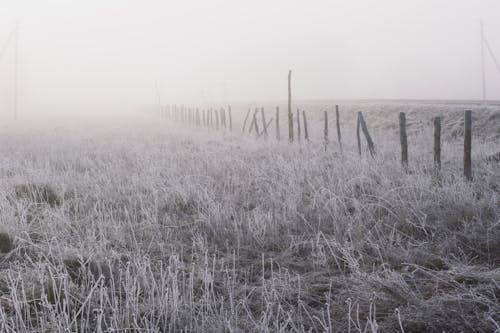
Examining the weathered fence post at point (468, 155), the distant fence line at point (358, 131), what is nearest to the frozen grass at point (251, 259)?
the weathered fence post at point (468, 155)

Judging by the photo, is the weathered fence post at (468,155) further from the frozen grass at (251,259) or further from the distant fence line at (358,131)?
the frozen grass at (251,259)

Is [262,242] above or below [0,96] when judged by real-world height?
below

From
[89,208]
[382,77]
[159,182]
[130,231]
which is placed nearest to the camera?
[130,231]

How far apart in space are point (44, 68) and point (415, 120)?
157m

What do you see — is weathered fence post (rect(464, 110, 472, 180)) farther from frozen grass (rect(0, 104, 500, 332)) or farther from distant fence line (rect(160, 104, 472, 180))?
frozen grass (rect(0, 104, 500, 332))

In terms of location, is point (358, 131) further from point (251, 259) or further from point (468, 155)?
point (251, 259)

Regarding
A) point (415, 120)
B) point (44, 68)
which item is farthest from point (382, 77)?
point (44, 68)

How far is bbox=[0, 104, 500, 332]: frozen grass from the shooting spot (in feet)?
8.93

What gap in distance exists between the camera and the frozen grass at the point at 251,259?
8.93 feet

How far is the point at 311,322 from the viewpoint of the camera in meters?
2.78

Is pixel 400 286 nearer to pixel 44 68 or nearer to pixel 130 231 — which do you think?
pixel 130 231

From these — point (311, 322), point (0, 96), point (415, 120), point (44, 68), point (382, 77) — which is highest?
point (44, 68)

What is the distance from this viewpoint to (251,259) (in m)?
3.98

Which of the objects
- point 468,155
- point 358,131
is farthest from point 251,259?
point 358,131
